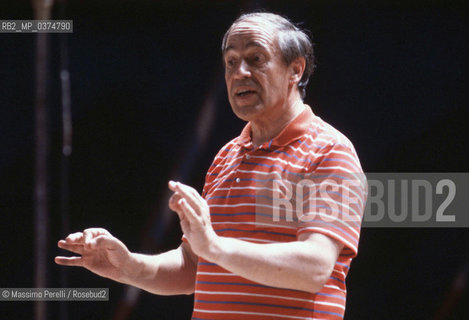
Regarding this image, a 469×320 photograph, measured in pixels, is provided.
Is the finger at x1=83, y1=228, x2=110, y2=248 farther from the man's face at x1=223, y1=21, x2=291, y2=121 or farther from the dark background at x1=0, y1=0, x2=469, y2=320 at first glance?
the dark background at x1=0, y1=0, x2=469, y2=320

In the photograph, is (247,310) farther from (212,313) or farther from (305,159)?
(305,159)

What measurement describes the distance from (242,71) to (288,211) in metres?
0.31

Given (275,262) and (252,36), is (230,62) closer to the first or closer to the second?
(252,36)

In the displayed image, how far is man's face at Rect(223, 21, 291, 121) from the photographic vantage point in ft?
4.28

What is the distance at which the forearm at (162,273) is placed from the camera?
1.34 m

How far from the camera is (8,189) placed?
2.31m

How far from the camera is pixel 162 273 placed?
1379 millimetres

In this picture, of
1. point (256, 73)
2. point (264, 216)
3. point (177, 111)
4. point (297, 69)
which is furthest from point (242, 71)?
point (177, 111)

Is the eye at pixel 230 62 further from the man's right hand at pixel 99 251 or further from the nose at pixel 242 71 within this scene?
the man's right hand at pixel 99 251

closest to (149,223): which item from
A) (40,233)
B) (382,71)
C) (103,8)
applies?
(40,233)

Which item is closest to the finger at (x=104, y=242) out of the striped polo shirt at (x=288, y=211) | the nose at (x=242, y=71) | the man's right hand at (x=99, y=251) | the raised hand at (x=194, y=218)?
the man's right hand at (x=99, y=251)

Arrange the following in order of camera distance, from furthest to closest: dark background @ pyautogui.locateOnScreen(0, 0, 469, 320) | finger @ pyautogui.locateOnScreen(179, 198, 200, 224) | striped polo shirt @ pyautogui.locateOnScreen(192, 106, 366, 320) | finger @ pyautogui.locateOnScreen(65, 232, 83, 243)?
dark background @ pyautogui.locateOnScreen(0, 0, 469, 320), finger @ pyautogui.locateOnScreen(65, 232, 83, 243), striped polo shirt @ pyautogui.locateOnScreen(192, 106, 366, 320), finger @ pyautogui.locateOnScreen(179, 198, 200, 224)

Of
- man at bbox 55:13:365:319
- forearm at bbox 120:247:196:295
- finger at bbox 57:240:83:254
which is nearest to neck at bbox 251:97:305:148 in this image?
man at bbox 55:13:365:319

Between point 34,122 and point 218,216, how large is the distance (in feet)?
4.24
